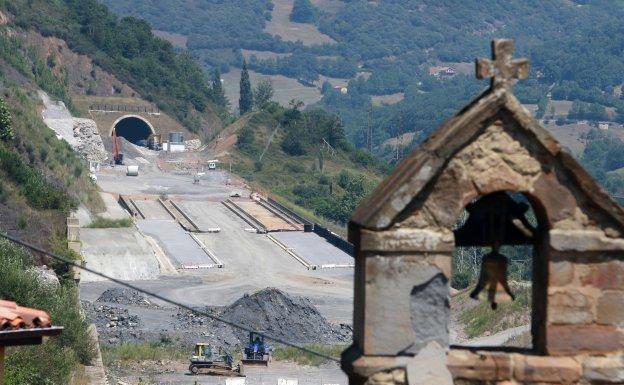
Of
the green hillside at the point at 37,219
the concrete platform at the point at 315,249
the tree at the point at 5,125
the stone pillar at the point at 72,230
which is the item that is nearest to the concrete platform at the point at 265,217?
the concrete platform at the point at 315,249

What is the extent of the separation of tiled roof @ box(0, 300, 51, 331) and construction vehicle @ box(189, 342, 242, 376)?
24540mm

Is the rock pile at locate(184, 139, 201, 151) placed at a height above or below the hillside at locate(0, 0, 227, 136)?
below

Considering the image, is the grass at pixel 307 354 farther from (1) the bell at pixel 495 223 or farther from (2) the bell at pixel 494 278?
(1) the bell at pixel 495 223

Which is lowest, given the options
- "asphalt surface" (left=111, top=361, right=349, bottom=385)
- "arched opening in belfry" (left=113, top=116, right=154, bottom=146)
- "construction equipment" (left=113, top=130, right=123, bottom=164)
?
"asphalt surface" (left=111, top=361, right=349, bottom=385)

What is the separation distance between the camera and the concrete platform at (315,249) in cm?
6276

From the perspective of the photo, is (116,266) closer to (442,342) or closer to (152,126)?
(442,342)

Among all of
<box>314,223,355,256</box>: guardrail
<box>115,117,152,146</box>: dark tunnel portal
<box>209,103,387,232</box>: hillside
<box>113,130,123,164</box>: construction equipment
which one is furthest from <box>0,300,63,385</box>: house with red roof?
<box>115,117,152,146</box>: dark tunnel portal

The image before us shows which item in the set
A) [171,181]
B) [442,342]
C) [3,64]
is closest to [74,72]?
[3,64]

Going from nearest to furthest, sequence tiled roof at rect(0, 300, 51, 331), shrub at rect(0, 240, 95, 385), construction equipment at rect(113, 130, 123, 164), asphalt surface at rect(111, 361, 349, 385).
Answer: tiled roof at rect(0, 300, 51, 331) → shrub at rect(0, 240, 95, 385) → asphalt surface at rect(111, 361, 349, 385) → construction equipment at rect(113, 130, 123, 164)

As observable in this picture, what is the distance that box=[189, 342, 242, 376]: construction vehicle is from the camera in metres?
37.2

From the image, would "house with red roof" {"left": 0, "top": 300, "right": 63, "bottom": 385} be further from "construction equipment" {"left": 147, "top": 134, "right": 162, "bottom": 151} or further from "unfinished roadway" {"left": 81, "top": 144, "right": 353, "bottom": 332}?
"construction equipment" {"left": 147, "top": 134, "right": 162, "bottom": 151}

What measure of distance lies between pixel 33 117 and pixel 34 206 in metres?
31.4

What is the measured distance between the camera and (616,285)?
22.7 feet

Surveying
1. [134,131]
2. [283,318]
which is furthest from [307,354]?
[134,131]
